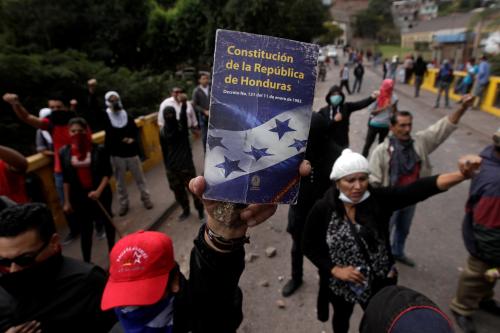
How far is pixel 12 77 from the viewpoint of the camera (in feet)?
22.5

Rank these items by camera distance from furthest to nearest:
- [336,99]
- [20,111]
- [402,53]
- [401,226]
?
1. [402,53]
2. [336,99]
3. [20,111]
4. [401,226]

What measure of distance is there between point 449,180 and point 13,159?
3.79 m

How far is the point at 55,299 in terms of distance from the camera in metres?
1.68

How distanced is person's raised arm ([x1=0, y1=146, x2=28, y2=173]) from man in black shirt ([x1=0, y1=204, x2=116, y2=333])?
1.61 meters

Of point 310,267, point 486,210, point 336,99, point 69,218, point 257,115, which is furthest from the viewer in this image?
point 336,99

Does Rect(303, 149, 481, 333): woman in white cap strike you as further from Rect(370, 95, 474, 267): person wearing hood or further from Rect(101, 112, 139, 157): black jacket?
Rect(101, 112, 139, 157): black jacket

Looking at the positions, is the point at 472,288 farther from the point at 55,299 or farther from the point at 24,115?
the point at 24,115

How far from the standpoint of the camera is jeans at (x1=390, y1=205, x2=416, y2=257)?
3590 mm

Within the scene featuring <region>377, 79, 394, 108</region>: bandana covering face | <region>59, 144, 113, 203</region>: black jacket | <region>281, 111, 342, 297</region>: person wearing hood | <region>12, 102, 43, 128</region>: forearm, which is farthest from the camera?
<region>377, 79, 394, 108</region>: bandana covering face

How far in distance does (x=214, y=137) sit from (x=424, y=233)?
430cm

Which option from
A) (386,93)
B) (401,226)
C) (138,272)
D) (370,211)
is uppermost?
(386,93)

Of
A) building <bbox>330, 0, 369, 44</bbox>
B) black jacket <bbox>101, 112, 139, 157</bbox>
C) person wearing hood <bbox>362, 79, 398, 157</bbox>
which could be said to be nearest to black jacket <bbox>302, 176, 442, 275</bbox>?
black jacket <bbox>101, 112, 139, 157</bbox>

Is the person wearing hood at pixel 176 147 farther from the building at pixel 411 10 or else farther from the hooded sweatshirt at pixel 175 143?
the building at pixel 411 10

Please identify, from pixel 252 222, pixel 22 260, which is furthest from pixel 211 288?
pixel 22 260
